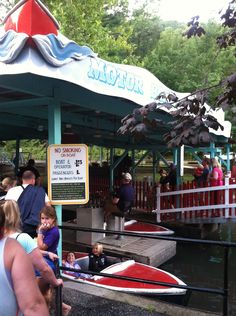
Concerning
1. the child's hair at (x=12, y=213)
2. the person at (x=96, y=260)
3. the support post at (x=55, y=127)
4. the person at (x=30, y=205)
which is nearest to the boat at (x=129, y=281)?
the person at (x=96, y=260)

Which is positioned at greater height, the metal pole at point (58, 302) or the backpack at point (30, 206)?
the backpack at point (30, 206)

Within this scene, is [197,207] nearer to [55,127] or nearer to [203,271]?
[203,271]

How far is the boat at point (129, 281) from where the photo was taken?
20.3 feet

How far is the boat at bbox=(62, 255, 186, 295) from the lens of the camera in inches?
244

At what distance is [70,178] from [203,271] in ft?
19.7

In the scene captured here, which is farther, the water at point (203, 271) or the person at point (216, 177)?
the person at point (216, 177)

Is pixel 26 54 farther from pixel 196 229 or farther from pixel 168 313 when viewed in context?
pixel 196 229

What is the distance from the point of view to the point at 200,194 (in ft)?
38.5

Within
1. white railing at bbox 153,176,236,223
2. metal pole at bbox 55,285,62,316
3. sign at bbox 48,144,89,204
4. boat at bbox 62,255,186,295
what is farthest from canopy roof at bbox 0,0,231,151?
white railing at bbox 153,176,236,223

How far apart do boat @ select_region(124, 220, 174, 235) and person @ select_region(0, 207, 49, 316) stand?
30.1ft

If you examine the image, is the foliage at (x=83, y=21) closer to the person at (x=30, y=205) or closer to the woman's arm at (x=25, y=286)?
the person at (x=30, y=205)

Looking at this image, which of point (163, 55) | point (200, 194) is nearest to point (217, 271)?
point (200, 194)

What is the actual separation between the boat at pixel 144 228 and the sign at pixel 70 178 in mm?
5684

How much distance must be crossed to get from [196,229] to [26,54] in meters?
9.52
